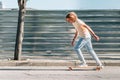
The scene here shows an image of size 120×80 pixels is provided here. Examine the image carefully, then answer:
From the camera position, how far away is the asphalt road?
9.16 meters

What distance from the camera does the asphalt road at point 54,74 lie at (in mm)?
9161

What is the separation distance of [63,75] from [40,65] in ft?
7.93

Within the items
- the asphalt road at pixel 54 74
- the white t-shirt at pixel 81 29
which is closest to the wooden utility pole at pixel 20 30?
the asphalt road at pixel 54 74

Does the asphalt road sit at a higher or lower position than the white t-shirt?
lower

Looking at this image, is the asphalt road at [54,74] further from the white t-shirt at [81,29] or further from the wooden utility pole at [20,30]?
the wooden utility pole at [20,30]

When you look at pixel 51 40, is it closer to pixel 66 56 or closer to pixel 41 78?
pixel 66 56

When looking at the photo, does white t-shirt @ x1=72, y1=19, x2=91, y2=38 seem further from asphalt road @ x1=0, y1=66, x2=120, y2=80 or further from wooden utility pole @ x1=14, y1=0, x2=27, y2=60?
wooden utility pole @ x1=14, y1=0, x2=27, y2=60

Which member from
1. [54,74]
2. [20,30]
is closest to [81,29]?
[54,74]

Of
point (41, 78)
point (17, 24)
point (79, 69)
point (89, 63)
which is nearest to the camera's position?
point (41, 78)

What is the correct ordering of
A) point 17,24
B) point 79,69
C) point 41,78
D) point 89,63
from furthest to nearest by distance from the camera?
point 17,24
point 89,63
point 79,69
point 41,78

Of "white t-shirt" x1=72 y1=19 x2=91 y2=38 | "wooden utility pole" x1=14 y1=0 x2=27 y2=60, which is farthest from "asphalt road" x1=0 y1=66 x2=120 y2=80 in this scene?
"wooden utility pole" x1=14 y1=0 x2=27 y2=60

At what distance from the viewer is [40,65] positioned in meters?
12.0

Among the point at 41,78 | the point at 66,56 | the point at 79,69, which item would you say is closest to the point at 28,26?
the point at 66,56

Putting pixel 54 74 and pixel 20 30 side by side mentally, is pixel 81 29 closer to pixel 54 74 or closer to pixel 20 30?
pixel 54 74
